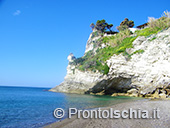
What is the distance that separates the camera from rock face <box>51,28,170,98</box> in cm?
2223

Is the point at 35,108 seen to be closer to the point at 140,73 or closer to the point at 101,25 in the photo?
the point at 140,73

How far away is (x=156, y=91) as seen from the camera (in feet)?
74.2

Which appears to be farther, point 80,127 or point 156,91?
point 156,91

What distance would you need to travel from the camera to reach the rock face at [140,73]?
72.9 ft

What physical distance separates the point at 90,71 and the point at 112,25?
94.6 feet

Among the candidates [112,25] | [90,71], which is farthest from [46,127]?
[112,25]

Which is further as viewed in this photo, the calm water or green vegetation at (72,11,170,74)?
Answer: green vegetation at (72,11,170,74)

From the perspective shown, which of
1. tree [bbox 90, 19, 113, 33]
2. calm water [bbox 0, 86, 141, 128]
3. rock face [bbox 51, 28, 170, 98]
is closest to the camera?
calm water [bbox 0, 86, 141, 128]

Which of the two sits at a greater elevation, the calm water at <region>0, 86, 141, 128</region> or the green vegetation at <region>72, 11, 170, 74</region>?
the green vegetation at <region>72, 11, 170, 74</region>

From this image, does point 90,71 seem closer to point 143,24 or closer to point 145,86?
point 145,86

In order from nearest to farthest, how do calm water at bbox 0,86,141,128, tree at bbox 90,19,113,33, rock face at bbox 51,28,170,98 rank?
calm water at bbox 0,86,141,128, rock face at bbox 51,28,170,98, tree at bbox 90,19,113,33

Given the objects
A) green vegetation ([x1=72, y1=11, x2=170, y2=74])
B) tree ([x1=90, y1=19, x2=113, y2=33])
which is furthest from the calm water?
tree ([x1=90, y1=19, x2=113, y2=33])

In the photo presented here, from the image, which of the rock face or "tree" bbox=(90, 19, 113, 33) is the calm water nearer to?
the rock face

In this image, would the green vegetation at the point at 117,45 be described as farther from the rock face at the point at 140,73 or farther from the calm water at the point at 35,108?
the calm water at the point at 35,108
